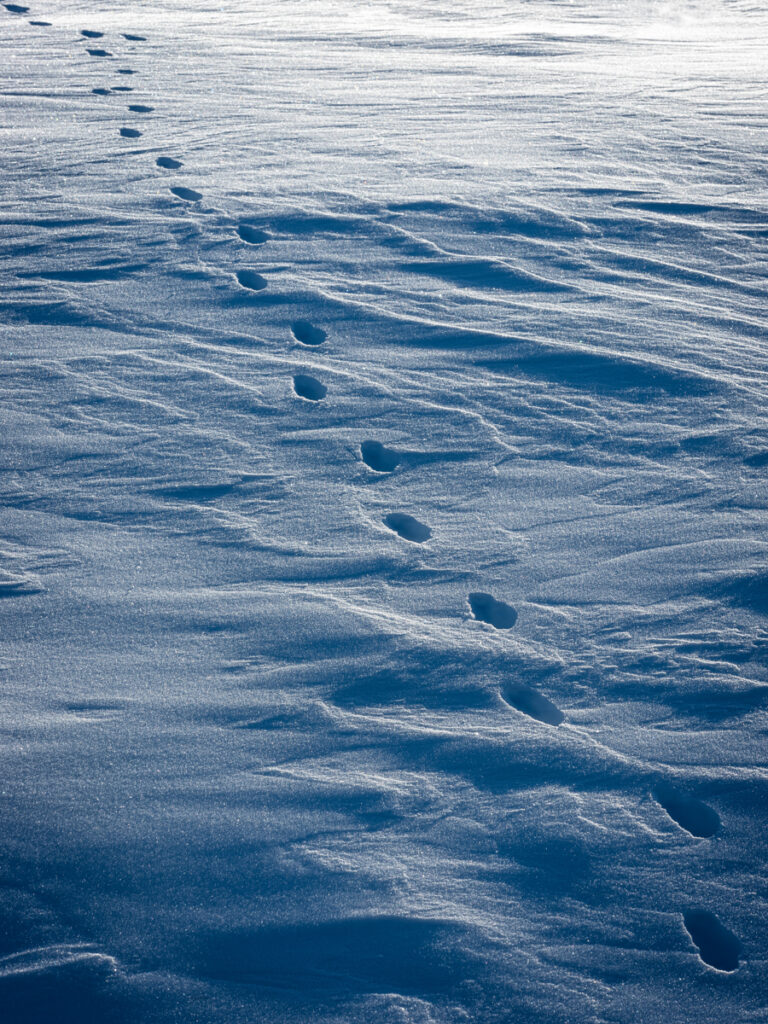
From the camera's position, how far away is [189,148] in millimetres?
4586

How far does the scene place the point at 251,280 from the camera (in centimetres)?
359

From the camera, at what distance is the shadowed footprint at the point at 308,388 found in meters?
3.04

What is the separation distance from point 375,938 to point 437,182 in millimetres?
3717

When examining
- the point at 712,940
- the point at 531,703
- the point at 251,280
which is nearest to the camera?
the point at 712,940

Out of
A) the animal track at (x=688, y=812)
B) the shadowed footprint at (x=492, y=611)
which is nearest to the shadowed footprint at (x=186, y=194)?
the shadowed footprint at (x=492, y=611)

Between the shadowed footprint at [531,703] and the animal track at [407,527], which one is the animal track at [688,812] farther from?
the animal track at [407,527]

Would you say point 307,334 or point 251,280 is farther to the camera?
point 251,280

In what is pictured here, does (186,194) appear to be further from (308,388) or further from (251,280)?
(308,388)

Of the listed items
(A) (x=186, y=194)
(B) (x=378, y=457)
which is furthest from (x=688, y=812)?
(A) (x=186, y=194)

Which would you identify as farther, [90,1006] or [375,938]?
[375,938]

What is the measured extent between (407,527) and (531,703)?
2.39ft

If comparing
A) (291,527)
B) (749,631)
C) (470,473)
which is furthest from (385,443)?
(749,631)

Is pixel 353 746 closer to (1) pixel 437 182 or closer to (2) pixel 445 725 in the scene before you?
(2) pixel 445 725

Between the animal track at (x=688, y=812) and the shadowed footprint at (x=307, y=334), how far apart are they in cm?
216
